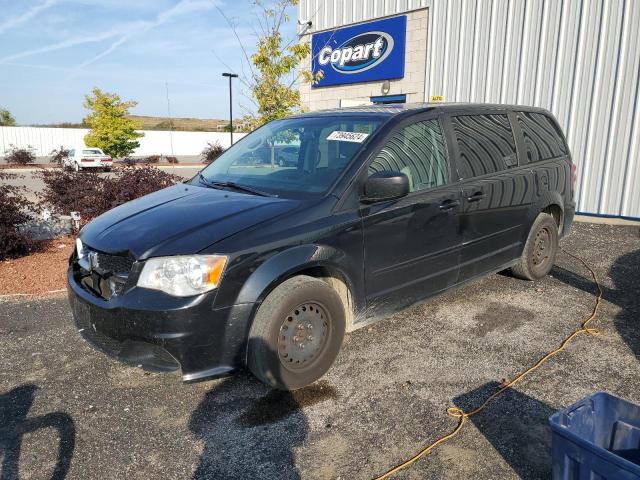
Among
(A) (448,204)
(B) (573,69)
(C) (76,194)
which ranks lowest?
(C) (76,194)

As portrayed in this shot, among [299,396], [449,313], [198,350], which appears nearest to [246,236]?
[198,350]

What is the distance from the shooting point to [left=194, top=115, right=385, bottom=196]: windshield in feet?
11.3

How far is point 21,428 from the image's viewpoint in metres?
2.79

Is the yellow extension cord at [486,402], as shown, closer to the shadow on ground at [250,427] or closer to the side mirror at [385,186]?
the shadow on ground at [250,427]

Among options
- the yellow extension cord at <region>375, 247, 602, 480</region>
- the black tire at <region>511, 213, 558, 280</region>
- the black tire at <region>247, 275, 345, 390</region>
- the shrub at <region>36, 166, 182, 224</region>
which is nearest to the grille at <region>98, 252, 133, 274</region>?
the black tire at <region>247, 275, 345, 390</region>

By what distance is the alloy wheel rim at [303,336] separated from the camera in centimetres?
298

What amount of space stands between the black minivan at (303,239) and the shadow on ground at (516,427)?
2.96ft

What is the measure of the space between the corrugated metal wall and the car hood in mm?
8149

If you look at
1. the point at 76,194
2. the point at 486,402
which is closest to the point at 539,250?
the point at 486,402

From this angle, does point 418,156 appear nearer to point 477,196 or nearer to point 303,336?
point 477,196

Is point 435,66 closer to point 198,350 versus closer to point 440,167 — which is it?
point 440,167

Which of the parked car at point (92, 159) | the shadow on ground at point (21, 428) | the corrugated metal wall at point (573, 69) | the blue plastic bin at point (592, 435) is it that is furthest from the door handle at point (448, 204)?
the parked car at point (92, 159)

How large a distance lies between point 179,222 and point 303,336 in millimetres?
1072

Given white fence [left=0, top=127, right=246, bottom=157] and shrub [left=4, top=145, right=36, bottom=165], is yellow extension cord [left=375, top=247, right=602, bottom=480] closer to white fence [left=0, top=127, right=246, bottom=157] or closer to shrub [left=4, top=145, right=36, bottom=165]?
white fence [left=0, top=127, right=246, bottom=157]
